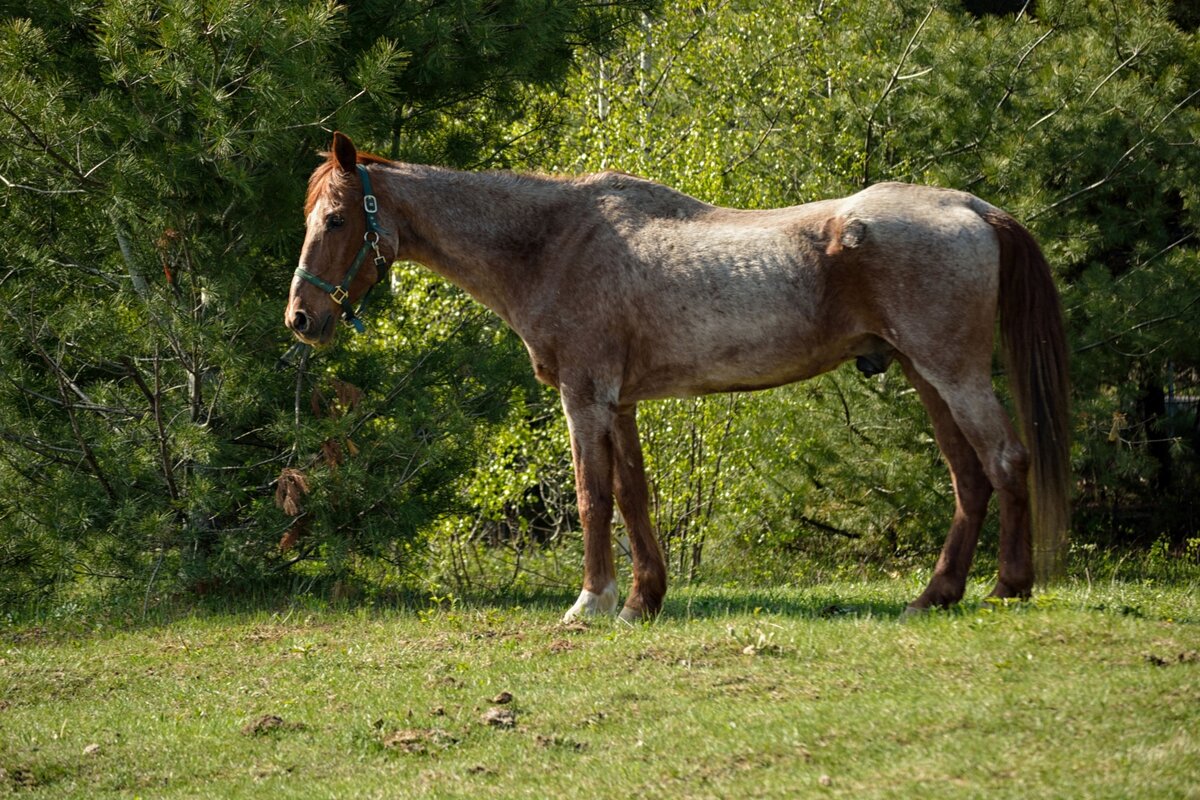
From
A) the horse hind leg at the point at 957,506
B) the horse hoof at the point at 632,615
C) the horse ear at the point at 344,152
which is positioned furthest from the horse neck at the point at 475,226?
the horse hind leg at the point at 957,506

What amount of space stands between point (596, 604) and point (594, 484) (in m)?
0.76

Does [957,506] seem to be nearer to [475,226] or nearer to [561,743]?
[561,743]

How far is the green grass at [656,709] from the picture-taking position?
16.7 ft

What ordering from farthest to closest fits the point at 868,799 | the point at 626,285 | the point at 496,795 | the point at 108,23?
1. the point at 108,23
2. the point at 626,285
3. the point at 496,795
4. the point at 868,799

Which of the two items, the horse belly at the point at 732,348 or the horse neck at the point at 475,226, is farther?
the horse neck at the point at 475,226

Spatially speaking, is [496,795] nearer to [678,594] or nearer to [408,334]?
[678,594]

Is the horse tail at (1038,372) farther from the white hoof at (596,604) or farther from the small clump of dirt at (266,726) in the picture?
the small clump of dirt at (266,726)

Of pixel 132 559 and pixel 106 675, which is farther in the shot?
pixel 132 559

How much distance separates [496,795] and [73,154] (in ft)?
21.8

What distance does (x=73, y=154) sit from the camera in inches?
385

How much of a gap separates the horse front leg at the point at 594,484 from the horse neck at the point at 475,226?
832mm

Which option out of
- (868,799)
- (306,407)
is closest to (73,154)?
(306,407)

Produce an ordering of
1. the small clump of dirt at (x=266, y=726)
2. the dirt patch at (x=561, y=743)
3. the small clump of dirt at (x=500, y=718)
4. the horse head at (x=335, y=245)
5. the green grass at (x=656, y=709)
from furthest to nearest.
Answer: the horse head at (x=335, y=245) < the small clump of dirt at (x=266, y=726) < the small clump of dirt at (x=500, y=718) < the dirt patch at (x=561, y=743) < the green grass at (x=656, y=709)

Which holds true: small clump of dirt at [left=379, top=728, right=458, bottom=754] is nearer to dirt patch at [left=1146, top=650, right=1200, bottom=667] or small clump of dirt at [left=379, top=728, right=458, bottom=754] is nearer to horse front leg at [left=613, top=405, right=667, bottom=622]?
horse front leg at [left=613, top=405, right=667, bottom=622]
